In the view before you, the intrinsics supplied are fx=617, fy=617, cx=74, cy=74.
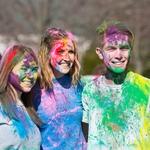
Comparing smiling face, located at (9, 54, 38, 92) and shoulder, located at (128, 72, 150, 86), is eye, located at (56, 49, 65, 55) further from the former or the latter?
shoulder, located at (128, 72, 150, 86)

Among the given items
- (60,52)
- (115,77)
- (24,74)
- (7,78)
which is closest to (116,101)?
(115,77)

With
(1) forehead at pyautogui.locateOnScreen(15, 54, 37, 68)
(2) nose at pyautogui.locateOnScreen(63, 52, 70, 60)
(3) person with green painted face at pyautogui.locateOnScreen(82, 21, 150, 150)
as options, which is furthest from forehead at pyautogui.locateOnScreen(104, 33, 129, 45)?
(1) forehead at pyautogui.locateOnScreen(15, 54, 37, 68)

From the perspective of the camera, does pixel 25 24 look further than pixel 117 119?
Yes

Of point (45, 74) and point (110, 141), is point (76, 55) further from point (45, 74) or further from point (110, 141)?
point (110, 141)

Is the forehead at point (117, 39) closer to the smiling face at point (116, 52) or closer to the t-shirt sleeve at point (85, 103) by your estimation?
the smiling face at point (116, 52)

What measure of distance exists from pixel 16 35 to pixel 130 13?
3725 mm

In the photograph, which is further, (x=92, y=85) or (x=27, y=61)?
(x=92, y=85)

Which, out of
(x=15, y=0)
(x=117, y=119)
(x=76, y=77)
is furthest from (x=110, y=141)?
(x=15, y=0)

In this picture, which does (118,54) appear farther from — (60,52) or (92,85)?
(60,52)

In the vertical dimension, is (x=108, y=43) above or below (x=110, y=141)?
above

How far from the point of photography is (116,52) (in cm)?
473

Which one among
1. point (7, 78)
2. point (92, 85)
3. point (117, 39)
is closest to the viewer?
point (7, 78)

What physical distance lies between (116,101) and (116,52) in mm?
375

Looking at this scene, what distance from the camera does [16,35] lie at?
18.8 m
